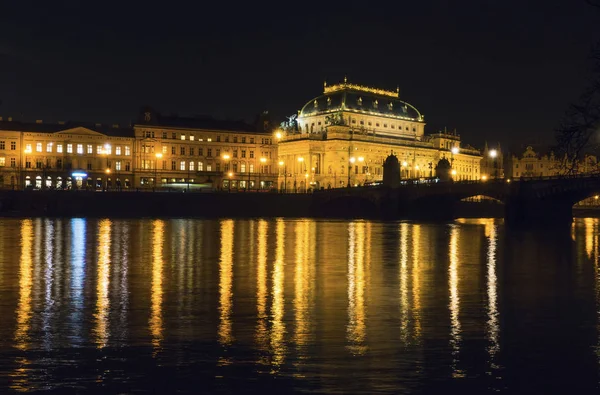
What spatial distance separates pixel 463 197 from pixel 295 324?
92378 millimetres

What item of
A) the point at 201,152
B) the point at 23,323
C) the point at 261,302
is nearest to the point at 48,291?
the point at 23,323

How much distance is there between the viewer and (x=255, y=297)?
2659 centimetres

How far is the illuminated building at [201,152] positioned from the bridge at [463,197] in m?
35.9

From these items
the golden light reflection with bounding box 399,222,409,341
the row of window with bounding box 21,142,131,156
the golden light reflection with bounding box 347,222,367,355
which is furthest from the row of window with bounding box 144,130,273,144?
the golden light reflection with bounding box 347,222,367,355

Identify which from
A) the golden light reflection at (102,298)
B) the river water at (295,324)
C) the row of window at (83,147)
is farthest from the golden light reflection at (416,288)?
the row of window at (83,147)

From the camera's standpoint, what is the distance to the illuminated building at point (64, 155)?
153 m

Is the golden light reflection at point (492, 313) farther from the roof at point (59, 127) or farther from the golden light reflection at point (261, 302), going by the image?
the roof at point (59, 127)

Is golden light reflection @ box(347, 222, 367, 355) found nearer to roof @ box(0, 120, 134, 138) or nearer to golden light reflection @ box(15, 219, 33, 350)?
golden light reflection @ box(15, 219, 33, 350)

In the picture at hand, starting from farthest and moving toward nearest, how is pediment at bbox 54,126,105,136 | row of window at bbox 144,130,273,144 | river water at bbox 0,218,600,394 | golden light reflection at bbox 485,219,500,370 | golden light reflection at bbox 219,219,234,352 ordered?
row of window at bbox 144,130,273,144, pediment at bbox 54,126,105,136, golden light reflection at bbox 219,219,234,352, golden light reflection at bbox 485,219,500,370, river water at bbox 0,218,600,394

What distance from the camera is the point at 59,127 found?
161m

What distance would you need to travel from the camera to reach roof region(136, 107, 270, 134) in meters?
169

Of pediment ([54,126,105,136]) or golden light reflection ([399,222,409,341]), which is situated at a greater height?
pediment ([54,126,105,136])

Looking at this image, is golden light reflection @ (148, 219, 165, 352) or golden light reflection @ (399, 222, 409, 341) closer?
golden light reflection @ (148, 219, 165, 352)

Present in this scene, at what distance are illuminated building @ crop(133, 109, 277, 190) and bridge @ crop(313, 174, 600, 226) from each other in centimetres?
3590
